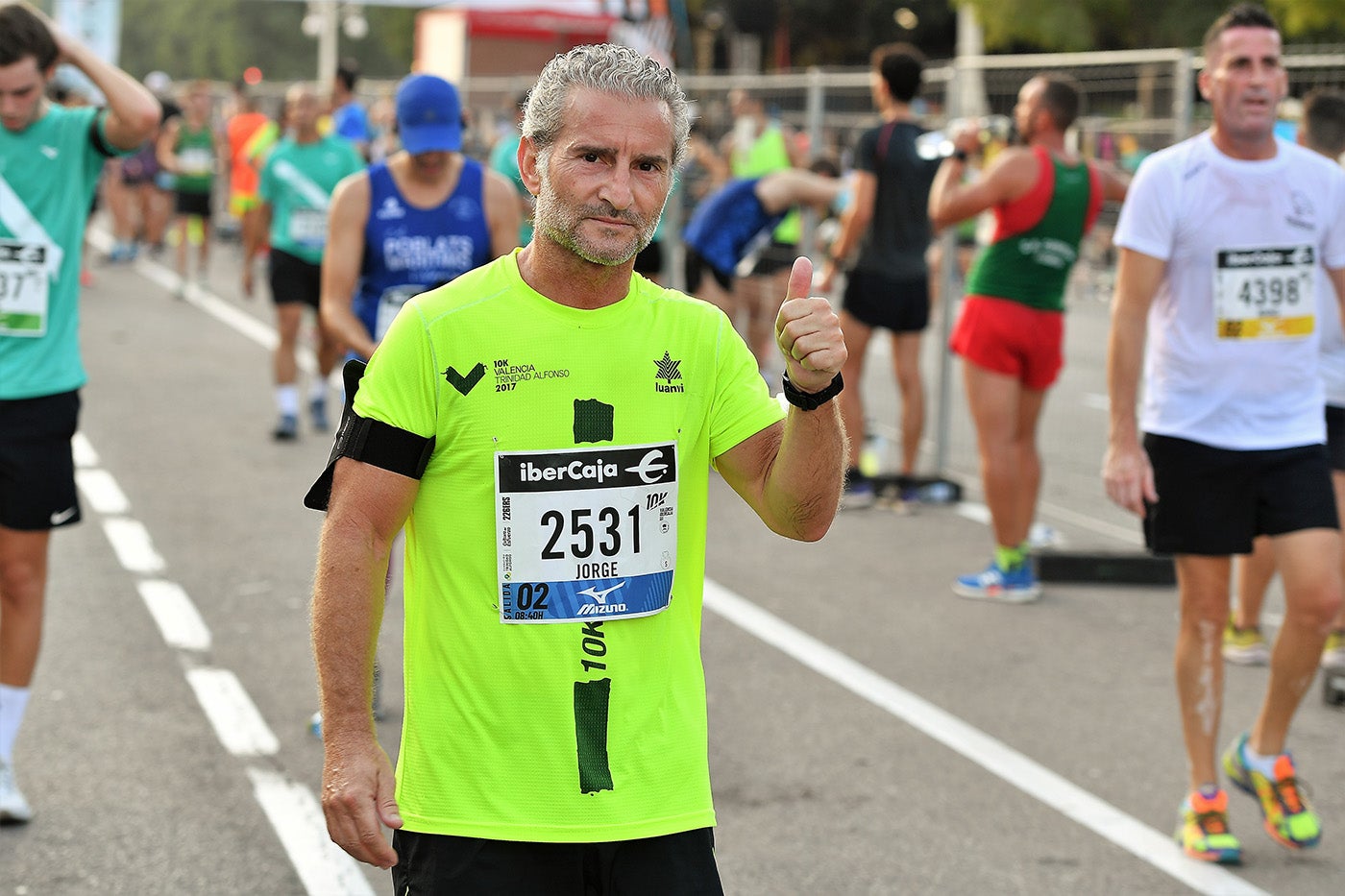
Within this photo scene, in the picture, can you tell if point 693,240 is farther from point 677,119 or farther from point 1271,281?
point 677,119

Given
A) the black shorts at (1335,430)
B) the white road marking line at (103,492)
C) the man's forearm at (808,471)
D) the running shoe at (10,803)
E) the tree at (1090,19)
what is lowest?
the white road marking line at (103,492)

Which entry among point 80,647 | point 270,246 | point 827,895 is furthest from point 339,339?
point 270,246

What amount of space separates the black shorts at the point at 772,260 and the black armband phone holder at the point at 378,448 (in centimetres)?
1022

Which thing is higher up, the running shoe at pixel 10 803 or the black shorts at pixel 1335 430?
the black shorts at pixel 1335 430

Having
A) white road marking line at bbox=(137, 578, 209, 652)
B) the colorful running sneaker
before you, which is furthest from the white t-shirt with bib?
white road marking line at bbox=(137, 578, 209, 652)

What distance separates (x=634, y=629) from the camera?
9.89 feet

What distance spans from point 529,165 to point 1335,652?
504cm

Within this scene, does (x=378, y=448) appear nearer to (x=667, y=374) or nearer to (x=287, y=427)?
(x=667, y=374)

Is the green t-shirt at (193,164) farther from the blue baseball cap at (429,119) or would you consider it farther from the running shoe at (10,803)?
the running shoe at (10,803)

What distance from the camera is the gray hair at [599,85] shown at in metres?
2.90

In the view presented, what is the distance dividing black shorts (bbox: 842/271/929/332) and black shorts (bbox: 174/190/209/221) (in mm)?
12476

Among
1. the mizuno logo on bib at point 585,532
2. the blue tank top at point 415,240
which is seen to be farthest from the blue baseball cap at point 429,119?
the mizuno logo on bib at point 585,532

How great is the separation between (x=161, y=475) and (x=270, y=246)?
2128 millimetres

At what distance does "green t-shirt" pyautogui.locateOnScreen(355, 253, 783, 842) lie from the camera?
2.93 meters
